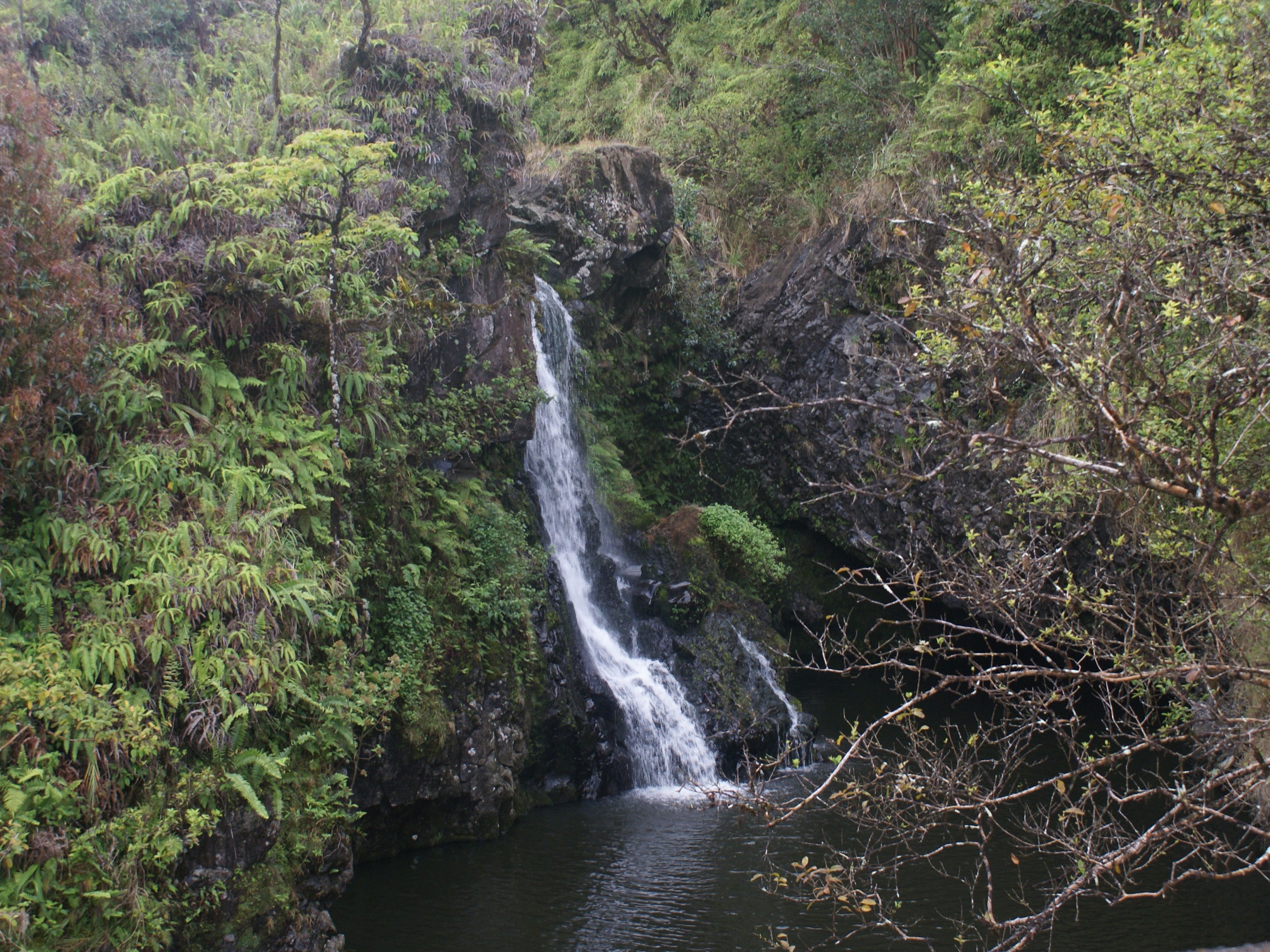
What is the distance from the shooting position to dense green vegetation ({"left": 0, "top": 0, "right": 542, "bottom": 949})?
520cm

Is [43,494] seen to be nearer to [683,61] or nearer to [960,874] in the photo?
[960,874]

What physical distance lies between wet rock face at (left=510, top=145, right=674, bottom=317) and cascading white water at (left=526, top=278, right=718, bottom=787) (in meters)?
0.89

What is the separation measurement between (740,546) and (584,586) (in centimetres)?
279

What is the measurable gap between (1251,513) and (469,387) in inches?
370

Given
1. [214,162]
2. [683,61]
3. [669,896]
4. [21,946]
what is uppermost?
[683,61]

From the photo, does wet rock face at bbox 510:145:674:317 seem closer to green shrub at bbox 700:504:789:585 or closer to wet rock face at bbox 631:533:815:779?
green shrub at bbox 700:504:789:585

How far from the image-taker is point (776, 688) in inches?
492

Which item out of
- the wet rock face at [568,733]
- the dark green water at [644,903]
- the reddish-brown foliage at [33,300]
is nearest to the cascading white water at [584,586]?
the wet rock face at [568,733]

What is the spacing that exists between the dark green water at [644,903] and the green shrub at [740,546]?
5.16 metres

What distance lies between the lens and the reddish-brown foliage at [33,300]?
216 inches

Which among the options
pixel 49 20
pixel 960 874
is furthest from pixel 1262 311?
pixel 49 20

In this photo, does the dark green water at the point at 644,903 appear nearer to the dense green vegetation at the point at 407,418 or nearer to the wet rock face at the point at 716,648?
the dense green vegetation at the point at 407,418

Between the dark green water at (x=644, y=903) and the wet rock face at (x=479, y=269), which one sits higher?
the wet rock face at (x=479, y=269)

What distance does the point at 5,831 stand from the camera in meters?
4.54
